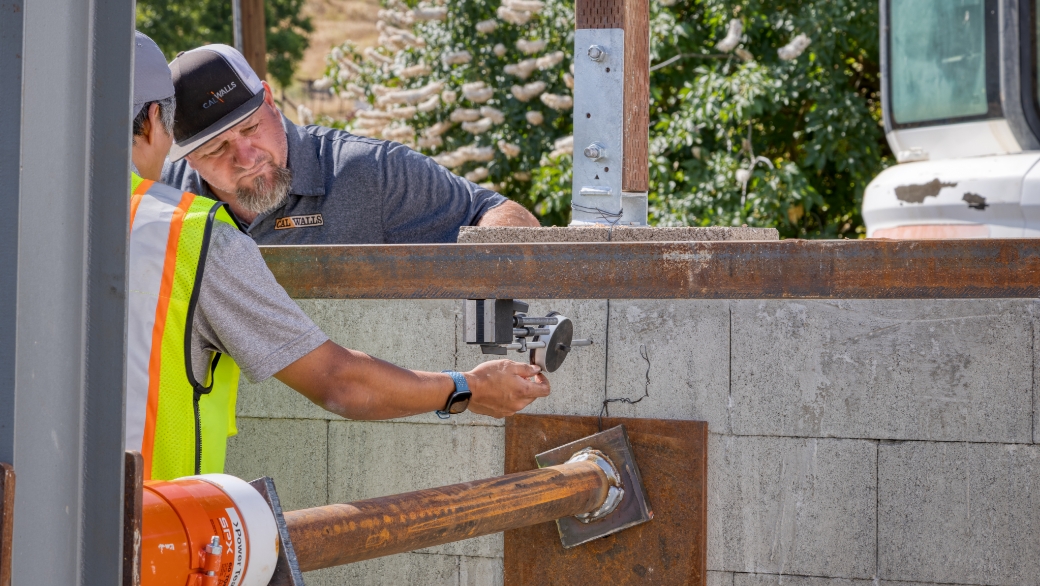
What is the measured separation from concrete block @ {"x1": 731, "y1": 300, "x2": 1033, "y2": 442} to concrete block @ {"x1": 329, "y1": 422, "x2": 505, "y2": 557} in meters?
0.71

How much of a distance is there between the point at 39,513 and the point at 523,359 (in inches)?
68.3

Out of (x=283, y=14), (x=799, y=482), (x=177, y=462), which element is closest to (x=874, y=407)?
(x=799, y=482)

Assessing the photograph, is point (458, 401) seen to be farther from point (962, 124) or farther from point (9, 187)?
point (962, 124)

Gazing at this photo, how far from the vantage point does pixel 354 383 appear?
2.36 metres

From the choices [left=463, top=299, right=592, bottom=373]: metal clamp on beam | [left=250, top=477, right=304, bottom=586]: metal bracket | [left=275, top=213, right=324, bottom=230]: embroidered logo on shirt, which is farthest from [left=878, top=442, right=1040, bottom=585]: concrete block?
[left=275, top=213, right=324, bottom=230]: embroidered logo on shirt

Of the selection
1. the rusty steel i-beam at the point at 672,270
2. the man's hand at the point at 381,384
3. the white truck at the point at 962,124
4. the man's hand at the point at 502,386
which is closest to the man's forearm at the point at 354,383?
the man's hand at the point at 381,384

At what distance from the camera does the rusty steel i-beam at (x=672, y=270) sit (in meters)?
2.62

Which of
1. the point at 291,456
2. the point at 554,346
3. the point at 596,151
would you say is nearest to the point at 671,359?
the point at 554,346

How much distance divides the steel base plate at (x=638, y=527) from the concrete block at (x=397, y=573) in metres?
0.17

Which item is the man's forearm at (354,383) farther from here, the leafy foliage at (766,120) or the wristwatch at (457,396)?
the leafy foliage at (766,120)

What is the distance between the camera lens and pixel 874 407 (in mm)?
2656

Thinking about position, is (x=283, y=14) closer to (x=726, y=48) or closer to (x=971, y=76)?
(x=726, y=48)

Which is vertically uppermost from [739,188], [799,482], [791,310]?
[739,188]

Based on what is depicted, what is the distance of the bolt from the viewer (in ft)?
11.6
